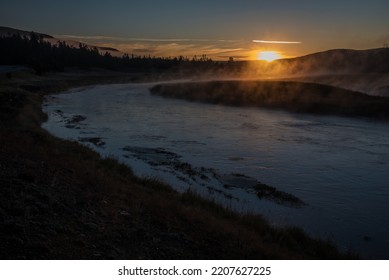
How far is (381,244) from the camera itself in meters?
11.6

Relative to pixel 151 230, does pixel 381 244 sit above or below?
below

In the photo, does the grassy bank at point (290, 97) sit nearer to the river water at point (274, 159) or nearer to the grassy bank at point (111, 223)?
the river water at point (274, 159)

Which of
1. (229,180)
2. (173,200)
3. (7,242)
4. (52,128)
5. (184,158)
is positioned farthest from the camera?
(52,128)

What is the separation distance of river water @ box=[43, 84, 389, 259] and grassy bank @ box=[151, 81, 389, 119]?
4.54m

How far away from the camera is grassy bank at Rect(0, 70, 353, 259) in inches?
311

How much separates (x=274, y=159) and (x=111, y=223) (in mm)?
13975

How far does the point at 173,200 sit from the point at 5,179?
4892 millimetres

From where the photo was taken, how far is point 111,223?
934 cm

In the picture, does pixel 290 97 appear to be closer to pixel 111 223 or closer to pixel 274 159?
pixel 274 159

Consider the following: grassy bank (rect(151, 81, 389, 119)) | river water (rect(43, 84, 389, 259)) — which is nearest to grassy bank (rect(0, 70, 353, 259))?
river water (rect(43, 84, 389, 259))

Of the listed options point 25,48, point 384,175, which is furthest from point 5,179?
point 25,48

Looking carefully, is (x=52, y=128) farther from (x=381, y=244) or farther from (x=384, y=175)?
(x=381, y=244)

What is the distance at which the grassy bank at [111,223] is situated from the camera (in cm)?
789

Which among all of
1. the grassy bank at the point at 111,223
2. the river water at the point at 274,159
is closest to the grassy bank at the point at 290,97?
the river water at the point at 274,159
